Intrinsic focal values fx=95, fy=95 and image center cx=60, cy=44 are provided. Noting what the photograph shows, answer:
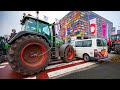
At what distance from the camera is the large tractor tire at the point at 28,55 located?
378 centimetres

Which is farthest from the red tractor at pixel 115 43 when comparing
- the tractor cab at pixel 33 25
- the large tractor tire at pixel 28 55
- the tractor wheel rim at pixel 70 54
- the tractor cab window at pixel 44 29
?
the large tractor tire at pixel 28 55

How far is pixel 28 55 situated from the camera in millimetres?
4336

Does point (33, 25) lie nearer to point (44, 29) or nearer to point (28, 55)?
point (44, 29)

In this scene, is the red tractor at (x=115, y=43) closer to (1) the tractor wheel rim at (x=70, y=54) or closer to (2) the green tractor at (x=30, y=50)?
(1) the tractor wheel rim at (x=70, y=54)

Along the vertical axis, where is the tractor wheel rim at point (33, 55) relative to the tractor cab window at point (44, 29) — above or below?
below

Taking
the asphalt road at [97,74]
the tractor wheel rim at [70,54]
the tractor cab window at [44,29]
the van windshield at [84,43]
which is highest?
the tractor cab window at [44,29]

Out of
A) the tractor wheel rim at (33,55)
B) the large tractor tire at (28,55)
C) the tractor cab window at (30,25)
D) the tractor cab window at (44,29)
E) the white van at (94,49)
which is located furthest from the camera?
the white van at (94,49)

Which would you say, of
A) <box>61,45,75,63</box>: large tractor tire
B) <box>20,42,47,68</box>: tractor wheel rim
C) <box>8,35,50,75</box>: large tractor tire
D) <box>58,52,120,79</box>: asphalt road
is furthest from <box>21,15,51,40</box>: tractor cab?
<box>58,52,120,79</box>: asphalt road

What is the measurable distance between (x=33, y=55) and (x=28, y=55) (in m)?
0.22

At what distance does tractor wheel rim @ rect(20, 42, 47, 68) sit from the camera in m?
4.13

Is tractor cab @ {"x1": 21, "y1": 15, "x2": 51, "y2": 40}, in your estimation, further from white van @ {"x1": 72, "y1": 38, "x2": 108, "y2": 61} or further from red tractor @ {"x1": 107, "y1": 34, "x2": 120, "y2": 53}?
red tractor @ {"x1": 107, "y1": 34, "x2": 120, "y2": 53}

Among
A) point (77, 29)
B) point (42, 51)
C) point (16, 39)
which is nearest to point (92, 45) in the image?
point (42, 51)

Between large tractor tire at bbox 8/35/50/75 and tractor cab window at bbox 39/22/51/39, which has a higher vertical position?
tractor cab window at bbox 39/22/51/39

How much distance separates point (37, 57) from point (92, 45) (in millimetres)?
3981
